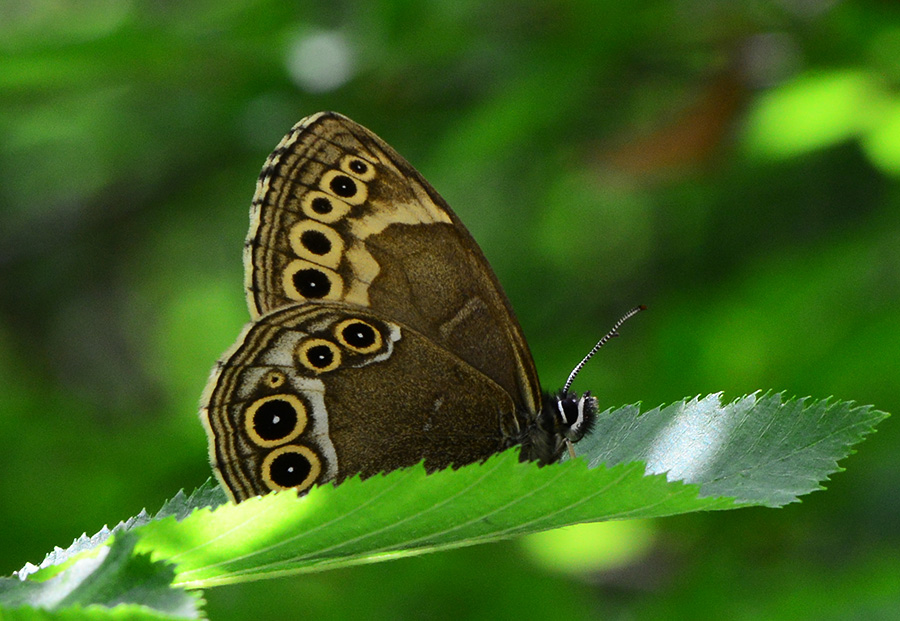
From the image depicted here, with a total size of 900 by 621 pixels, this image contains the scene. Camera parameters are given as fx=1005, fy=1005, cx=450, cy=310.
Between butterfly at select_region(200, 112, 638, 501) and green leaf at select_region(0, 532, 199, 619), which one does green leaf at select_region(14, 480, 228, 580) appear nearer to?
green leaf at select_region(0, 532, 199, 619)

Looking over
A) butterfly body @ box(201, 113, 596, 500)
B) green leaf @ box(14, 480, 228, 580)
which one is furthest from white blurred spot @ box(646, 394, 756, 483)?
green leaf @ box(14, 480, 228, 580)

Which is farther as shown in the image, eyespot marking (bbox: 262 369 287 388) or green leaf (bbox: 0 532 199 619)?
eyespot marking (bbox: 262 369 287 388)

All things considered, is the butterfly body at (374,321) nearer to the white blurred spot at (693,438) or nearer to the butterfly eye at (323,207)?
the butterfly eye at (323,207)

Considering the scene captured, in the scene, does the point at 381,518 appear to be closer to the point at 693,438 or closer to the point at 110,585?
the point at 110,585

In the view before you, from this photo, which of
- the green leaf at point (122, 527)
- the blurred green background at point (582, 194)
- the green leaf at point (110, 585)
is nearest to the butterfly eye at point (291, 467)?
the green leaf at point (122, 527)

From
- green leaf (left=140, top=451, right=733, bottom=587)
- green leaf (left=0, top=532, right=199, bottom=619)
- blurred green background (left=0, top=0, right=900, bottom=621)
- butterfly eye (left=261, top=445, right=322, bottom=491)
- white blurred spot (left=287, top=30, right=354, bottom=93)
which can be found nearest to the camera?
green leaf (left=0, top=532, right=199, bottom=619)

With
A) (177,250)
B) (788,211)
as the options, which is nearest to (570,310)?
(788,211)
